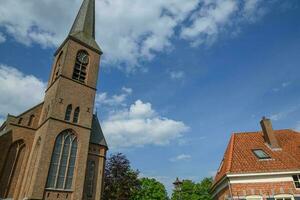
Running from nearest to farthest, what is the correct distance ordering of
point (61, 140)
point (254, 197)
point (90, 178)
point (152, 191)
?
1. point (254, 197)
2. point (61, 140)
3. point (90, 178)
4. point (152, 191)

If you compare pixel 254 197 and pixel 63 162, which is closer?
pixel 254 197

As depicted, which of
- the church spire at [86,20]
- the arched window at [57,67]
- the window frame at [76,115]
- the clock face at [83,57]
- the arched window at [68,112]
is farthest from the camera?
the church spire at [86,20]

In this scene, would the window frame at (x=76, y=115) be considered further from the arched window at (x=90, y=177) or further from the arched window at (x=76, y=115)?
the arched window at (x=90, y=177)

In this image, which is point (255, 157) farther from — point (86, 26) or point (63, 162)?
point (86, 26)

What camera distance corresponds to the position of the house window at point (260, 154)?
1997cm

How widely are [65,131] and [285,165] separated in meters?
18.9

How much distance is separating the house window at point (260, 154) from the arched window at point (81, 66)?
18.4 meters

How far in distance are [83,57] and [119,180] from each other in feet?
50.9

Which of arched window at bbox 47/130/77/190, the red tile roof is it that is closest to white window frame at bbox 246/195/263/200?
the red tile roof

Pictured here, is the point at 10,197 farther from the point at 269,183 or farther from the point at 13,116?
the point at 269,183

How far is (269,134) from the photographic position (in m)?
21.6

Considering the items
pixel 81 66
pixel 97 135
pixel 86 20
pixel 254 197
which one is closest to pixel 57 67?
pixel 81 66

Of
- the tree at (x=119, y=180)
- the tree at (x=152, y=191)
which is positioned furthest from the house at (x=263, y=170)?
the tree at (x=152, y=191)

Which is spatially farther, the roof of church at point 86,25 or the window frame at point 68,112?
the roof of church at point 86,25
